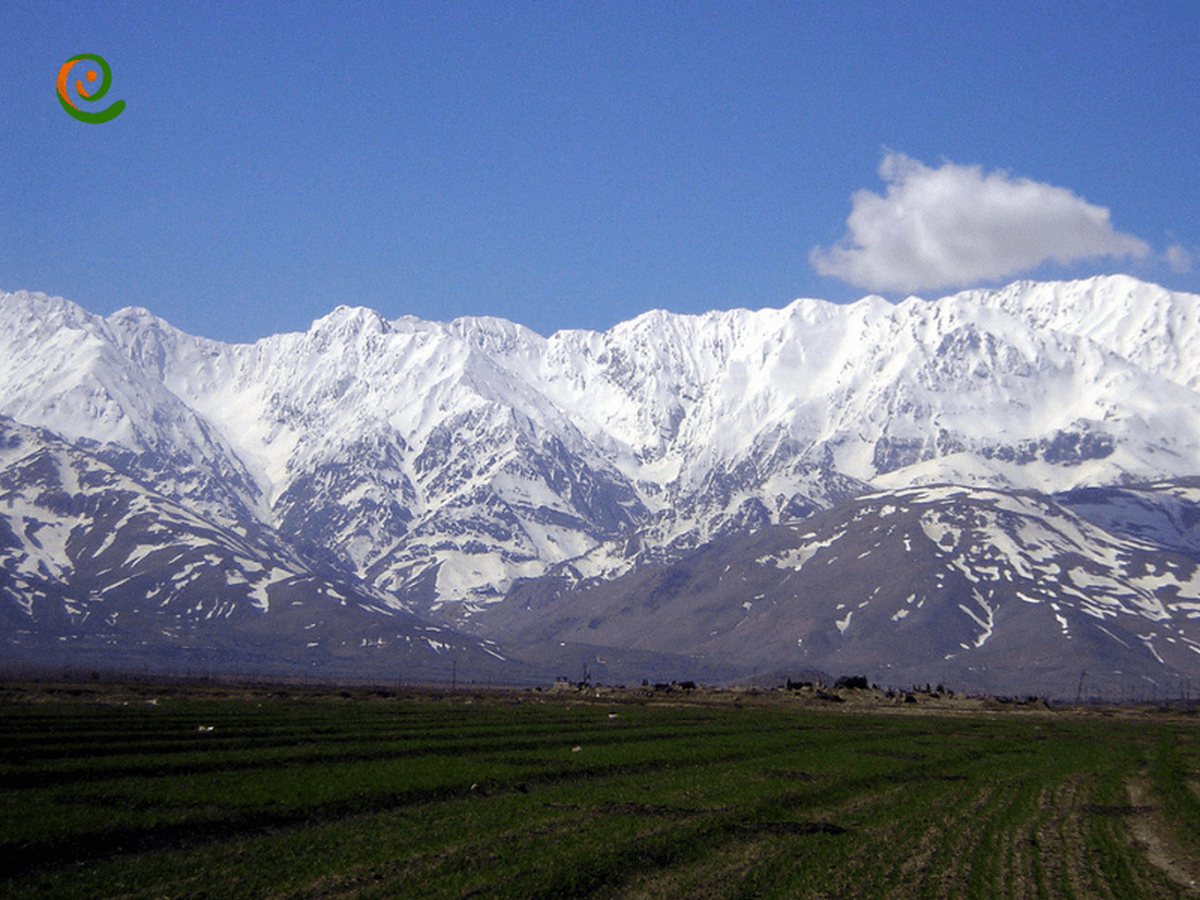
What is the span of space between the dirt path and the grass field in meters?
0.19

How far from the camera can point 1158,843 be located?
47.7 metres

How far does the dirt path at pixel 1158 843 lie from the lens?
41125 millimetres

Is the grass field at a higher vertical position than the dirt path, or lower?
lower

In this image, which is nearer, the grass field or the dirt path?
the grass field

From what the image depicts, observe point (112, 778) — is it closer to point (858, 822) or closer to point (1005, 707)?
point (858, 822)

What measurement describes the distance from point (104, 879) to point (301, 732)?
4695 centimetres

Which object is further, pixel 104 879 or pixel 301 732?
pixel 301 732

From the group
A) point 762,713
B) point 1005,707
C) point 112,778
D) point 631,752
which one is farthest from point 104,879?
point 1005,707

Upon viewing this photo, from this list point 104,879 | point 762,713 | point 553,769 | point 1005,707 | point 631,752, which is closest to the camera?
point 104,879

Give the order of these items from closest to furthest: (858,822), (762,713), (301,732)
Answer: (858,822) < (301,732) < (762,713)

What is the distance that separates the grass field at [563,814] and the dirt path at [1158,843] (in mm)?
193

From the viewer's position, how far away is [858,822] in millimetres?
48562

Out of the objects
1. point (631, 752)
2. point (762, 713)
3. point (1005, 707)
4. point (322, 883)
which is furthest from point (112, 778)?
point (1005, 707)

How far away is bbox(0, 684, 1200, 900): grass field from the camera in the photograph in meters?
37.0
